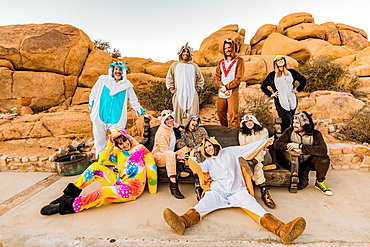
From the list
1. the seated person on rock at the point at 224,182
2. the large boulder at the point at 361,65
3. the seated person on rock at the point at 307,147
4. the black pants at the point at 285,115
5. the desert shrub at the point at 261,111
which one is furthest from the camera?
the large boulder at the point at 361,65

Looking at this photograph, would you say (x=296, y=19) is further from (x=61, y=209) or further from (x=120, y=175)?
(x=61, y=209)

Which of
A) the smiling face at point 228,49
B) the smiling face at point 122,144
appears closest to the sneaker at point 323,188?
the smiling face at point 228,49

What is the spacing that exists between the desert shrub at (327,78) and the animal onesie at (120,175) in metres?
8.93

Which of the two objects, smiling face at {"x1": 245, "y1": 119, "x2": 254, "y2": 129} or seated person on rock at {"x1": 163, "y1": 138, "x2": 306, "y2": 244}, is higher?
smiling face at {"x1": 245, "y1": 119, "x2": 254, "y2": 129}

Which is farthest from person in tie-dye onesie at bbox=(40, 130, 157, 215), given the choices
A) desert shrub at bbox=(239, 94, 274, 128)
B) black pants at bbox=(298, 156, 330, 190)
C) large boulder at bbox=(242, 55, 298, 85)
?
large boulder at bbox=(242, 55, 298, 85)

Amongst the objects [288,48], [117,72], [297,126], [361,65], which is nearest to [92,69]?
[117,72]

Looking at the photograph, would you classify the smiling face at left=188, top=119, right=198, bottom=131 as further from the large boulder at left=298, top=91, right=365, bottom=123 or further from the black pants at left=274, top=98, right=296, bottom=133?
the large boulder at left=298, top=91, right=365, bottom=123

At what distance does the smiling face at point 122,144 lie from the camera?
3.51 m

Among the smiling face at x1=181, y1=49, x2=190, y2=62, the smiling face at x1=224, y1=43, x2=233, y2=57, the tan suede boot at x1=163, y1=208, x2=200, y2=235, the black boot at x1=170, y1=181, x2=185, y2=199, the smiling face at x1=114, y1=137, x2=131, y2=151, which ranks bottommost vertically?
the black boot at x1=170, y1=181, x2=185, y2=199

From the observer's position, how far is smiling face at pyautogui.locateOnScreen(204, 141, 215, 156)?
A: 3.19 meters

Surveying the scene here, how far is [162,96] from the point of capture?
8.89 m

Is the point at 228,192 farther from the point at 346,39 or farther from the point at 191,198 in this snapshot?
the point at 346,39

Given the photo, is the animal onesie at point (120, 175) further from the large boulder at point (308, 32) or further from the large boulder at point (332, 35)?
the large boulder at point (332, 35)

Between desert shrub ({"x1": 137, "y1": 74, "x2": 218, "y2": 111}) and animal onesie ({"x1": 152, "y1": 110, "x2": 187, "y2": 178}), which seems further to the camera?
desert shrub ({"x1": 137, "y1": 74, "x2": 218, "y2": 111})
